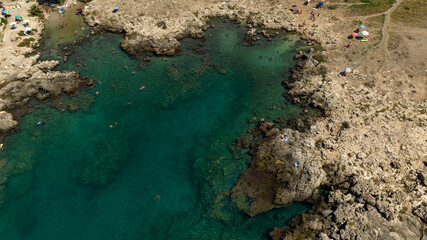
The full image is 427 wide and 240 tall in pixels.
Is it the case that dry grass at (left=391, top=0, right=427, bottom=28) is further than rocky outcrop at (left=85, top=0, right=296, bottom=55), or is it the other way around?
dry grass at (left=391, top=0, right=427, bottom=28)

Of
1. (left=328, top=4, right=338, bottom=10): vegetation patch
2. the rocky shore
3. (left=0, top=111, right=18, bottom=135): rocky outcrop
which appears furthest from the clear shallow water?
(left=328, top=4, right=338, bottom=10): vegetation patch

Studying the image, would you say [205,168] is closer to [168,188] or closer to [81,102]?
[168,188]

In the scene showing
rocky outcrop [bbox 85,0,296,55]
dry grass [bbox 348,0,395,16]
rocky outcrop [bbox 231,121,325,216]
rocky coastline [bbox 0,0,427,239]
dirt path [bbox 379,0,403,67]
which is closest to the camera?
rocky coastline [bbox 0,0,427,239]

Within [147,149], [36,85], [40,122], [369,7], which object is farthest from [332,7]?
[40,122]

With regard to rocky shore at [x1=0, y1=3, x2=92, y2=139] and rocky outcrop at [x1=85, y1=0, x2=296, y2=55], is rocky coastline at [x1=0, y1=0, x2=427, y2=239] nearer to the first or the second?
rocky shore at [x1=0, y1=3, x2=92, y2=139]

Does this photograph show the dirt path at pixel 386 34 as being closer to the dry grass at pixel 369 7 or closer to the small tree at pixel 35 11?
the dry grass at pixel 369 7

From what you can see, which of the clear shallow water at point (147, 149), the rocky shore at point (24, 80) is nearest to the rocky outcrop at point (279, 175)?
the clear shallow water at point (147, 149)

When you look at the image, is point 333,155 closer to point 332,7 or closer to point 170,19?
point 332,7
